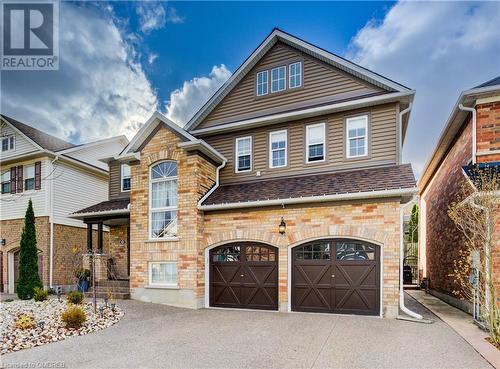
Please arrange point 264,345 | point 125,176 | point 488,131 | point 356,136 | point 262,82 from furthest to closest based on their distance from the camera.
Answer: point 125,176 < point 262,82 < point 356,136 < point 488,131 < point 264,345

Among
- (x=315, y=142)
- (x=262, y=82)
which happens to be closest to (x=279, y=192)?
(x=315, y=142)

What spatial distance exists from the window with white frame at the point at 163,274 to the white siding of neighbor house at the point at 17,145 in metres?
9.25

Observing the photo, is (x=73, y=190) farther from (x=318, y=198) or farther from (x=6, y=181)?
(x=318, y=198)

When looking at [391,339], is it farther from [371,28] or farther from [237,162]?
[371,28]

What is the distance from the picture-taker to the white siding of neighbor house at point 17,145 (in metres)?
15.8

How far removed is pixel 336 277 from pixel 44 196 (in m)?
13.7

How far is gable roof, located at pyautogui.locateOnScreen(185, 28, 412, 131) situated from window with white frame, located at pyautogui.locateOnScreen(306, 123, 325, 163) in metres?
2.12

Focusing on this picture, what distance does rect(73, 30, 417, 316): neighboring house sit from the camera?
9.11 metres

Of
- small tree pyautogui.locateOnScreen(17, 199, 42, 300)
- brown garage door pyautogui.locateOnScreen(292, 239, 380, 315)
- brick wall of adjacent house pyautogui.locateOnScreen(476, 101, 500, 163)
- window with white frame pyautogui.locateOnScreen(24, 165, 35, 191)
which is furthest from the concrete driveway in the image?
window with white frame pyautogui.locateOnScreen(24, 165, 35, 191)

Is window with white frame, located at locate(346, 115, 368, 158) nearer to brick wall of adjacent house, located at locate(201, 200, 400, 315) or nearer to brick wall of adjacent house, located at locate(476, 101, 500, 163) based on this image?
brick wall of adjacent house, located at locate(201, 200, 400, 315)

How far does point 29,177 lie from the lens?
625 inches

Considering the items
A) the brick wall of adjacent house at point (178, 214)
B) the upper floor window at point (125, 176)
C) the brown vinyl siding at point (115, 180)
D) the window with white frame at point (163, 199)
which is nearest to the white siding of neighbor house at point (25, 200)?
the brown vinyl siding at point (115, 180)

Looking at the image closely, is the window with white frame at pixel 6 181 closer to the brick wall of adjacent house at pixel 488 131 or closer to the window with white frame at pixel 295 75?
the window with white frame at pixel 295 75

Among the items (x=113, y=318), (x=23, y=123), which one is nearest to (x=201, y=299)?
(x=113, y=318)
